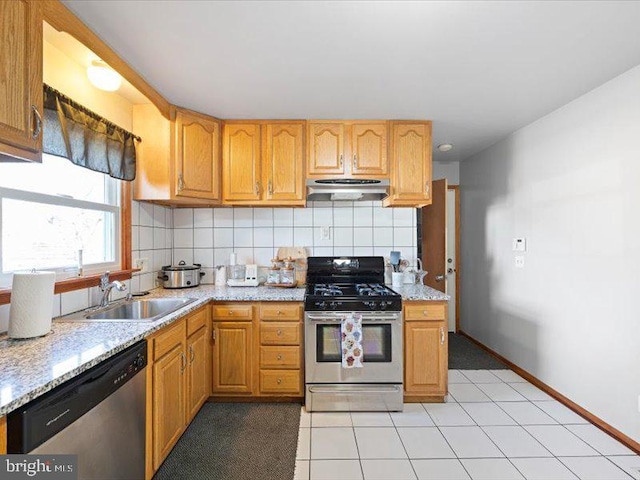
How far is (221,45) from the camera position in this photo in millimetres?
1707

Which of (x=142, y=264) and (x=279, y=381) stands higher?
(x=142, y=264)

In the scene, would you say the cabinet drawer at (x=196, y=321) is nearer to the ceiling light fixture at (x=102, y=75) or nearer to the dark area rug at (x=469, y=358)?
the ceiling light fixture at (x=102, y=75)

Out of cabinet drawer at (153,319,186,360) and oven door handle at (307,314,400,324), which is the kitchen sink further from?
oven door handle at (307,314,400,324)

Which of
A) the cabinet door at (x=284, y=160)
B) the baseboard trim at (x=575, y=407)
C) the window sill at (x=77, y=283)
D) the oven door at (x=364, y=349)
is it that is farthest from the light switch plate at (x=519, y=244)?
the window sill at (x=77, y=283)

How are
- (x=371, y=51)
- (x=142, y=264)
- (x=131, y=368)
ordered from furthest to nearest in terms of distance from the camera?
(x=142, y=264) → (x=371, y=51) → (x=131, y=368)

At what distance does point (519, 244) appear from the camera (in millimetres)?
3053

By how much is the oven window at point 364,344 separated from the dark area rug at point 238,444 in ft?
1.61

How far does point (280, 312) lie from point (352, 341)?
585 mm

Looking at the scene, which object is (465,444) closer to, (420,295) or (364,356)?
(364,356)

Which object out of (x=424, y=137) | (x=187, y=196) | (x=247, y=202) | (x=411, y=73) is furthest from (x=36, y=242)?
(x=424, y=137)

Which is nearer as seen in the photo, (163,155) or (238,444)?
(238,444)

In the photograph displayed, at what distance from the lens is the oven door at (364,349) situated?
7.83 feet

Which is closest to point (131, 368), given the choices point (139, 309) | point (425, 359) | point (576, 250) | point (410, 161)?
point (139, 309)

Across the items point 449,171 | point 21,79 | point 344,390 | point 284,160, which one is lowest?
point 344,390
